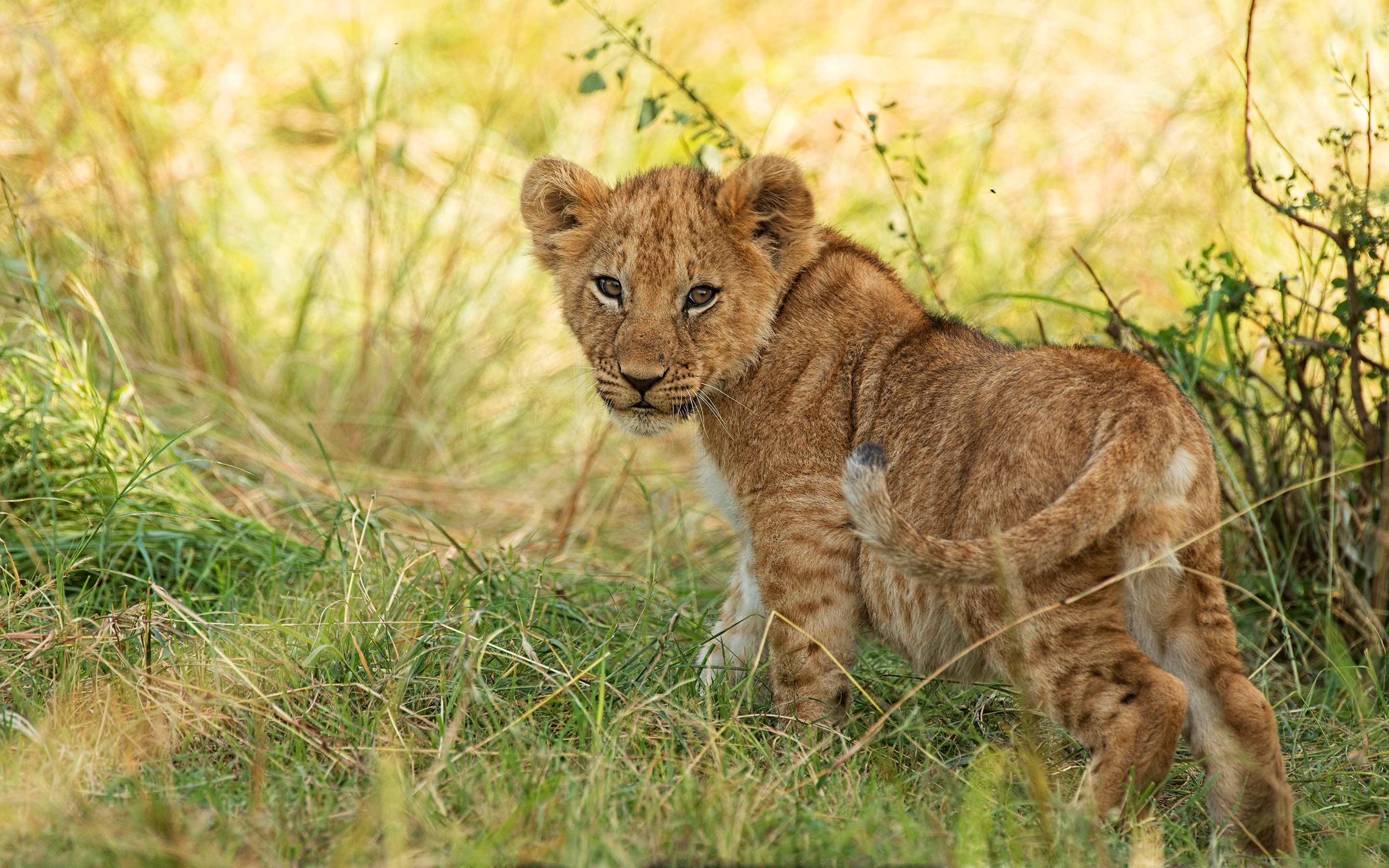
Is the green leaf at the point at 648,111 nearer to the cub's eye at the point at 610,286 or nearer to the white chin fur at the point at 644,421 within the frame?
the cub's eye at the point at 610,286

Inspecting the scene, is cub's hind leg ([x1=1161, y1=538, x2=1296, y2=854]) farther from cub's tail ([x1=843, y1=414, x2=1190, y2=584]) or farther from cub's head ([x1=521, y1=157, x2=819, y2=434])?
cub's head ([x1=521, y1=157, x2=819, y2=434])

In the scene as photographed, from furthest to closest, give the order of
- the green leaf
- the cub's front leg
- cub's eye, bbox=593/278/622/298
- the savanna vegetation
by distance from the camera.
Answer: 1. the green leaf
2. cub's eye, bbox=593/278/622/298
3. the cub's front leg
4. the savanna vegetation

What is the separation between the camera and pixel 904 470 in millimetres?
3746

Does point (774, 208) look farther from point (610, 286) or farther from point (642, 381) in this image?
point (642, 381)

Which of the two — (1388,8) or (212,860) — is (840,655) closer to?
(212,860)

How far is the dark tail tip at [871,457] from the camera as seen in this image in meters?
3.10

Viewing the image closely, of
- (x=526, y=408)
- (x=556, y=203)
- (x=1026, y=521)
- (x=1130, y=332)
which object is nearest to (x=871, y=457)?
(x=1026, y=521)

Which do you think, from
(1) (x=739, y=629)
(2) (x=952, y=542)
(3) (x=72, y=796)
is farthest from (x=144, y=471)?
(2) (x=952, y=542)

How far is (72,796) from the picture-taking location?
2971 millimetres

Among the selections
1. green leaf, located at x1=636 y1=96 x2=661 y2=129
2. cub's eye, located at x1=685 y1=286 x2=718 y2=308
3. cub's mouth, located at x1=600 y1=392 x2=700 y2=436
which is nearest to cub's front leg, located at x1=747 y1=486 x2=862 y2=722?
cub's mouth, located at x1=600 y1=392 x2=700 y2=436

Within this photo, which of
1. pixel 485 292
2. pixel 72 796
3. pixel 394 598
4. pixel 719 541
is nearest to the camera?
pixel 72 796

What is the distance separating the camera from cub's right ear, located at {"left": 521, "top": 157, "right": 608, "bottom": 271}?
4461 mm

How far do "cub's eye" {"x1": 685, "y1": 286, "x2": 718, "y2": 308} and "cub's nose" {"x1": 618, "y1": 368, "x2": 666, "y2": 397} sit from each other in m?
0.29

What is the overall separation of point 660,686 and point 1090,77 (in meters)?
7.54
